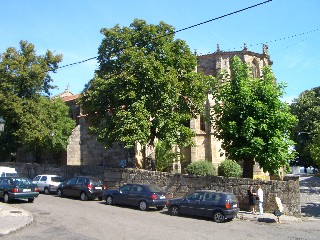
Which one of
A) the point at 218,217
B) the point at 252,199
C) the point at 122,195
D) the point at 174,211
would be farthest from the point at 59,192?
the point at 252,199

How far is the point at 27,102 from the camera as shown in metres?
37.0

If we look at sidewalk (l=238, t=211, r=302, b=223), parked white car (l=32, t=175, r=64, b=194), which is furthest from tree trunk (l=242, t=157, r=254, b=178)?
parked white car (l=32, t=175, r=64, b=194)

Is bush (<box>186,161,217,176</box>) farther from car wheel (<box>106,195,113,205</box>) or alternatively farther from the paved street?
the paved street

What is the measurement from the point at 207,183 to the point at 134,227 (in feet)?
27.8

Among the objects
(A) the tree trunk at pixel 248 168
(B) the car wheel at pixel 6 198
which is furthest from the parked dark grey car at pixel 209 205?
(B) the car wheel at pixel 6 198

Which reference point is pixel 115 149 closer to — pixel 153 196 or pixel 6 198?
pixel 6 198

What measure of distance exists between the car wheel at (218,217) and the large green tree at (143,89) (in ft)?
27.1

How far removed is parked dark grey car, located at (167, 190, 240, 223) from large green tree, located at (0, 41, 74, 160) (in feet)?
72.1

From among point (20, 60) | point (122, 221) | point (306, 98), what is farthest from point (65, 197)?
point (306, 98)

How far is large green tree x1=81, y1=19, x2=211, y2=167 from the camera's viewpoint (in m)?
24.0

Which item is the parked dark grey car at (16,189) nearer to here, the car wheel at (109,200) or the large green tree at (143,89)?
the car wheel at (109,200)

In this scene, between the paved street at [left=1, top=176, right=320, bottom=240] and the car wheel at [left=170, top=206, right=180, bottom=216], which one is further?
the car wheel at [left=170, top=206, right=180, bottom=216]

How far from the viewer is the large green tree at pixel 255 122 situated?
2116cm

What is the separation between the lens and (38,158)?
4653 centimetres
